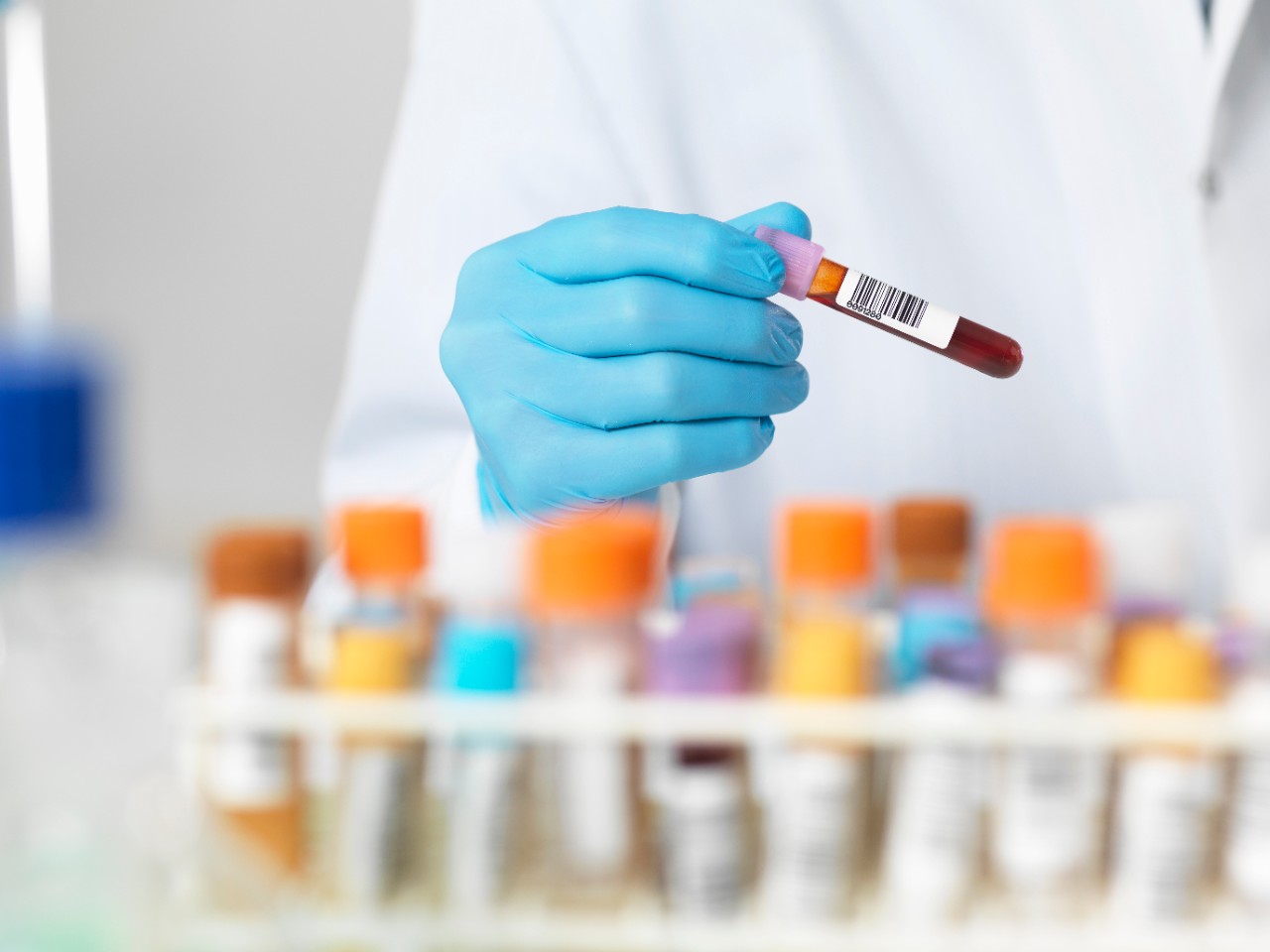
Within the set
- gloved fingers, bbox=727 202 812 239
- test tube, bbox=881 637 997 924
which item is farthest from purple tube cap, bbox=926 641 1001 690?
gloved fingers, bbox=727 202 812 239

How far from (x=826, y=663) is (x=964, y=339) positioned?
0.16 meters

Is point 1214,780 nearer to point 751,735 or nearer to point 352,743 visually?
point 751,735

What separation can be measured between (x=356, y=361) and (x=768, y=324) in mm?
331

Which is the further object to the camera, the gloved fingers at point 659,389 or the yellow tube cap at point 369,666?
the gloved fingers at point 659,389

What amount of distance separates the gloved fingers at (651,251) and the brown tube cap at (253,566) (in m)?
0.21

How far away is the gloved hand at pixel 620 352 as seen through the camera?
0.62 metres

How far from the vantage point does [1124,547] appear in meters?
0.59

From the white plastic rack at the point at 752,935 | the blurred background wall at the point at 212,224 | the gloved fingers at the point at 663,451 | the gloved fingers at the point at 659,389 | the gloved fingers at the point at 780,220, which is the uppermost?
the blurred background wall at the point at 212,224

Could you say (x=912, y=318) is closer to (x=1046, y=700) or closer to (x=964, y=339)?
(x=964, y=339)

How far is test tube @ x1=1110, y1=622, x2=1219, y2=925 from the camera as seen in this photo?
52cm

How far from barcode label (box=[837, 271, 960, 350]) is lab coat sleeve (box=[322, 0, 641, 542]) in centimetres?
28

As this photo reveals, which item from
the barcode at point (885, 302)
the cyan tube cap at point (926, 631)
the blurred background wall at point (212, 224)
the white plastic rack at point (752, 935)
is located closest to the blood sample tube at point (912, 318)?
the barcode at point (885, 302)

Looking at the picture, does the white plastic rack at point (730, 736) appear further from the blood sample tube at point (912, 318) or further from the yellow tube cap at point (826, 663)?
the blood sample tube at point (912, 318)

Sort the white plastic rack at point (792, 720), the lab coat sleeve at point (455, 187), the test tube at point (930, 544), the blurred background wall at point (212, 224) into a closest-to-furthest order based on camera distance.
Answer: the white plastic rack at point (792, 720), the test tube at point (930, 544), the lab coat sleeve at point (455, 187), the blurred background wall at point (212, 224)
